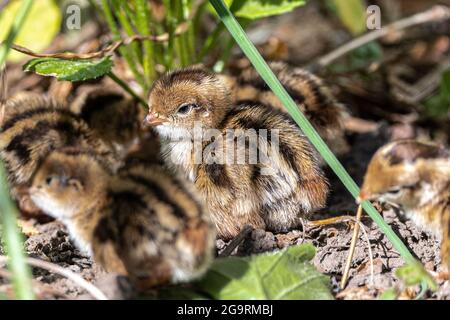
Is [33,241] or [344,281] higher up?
[33,241]

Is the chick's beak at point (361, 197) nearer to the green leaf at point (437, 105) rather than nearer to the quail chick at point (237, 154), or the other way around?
the quail chick at point (237, 154)

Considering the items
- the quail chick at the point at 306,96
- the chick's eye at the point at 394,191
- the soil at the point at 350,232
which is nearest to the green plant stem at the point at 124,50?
the quail chick at the point at 306,96

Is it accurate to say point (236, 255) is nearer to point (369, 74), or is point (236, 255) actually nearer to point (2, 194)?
point (2, 194)

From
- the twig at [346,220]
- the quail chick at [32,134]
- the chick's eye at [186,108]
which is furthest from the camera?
the quail chick at [32,134]

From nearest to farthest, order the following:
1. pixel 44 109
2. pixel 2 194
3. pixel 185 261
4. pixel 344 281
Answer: pixel 2 194 → pixel 185 261 → pixel 344 281 → pixel 44 109

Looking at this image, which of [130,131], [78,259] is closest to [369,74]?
[130,131]

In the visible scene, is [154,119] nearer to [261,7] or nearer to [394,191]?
[261,7]
